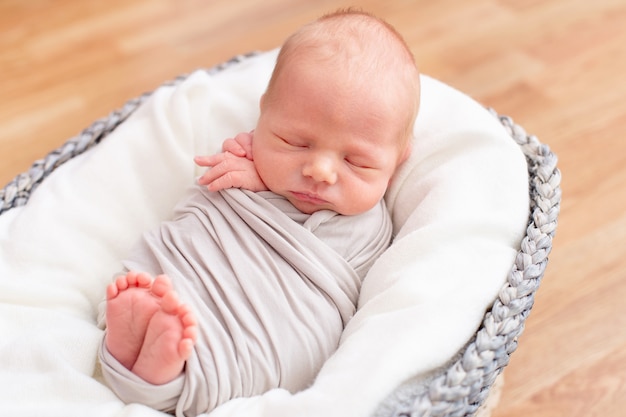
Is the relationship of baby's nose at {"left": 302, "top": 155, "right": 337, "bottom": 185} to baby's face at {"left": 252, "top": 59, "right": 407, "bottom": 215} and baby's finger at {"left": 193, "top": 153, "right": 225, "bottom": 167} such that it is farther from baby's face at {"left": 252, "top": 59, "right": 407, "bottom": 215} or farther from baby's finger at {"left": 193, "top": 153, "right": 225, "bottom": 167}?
baby's finger at {"left": 193, "top": 153, "right": 225, "bottom": 167}

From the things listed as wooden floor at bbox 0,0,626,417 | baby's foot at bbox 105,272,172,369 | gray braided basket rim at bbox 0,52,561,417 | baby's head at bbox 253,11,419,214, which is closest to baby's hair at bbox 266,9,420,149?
baby's head at bbox 253,11,419,214

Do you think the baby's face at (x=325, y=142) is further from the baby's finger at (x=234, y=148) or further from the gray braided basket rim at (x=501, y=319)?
the gray braided basket rim at (x=501, y=319)

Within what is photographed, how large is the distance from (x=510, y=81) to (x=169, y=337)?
1147mm

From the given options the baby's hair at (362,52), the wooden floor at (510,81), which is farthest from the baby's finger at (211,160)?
the wooden floor at (510,81)

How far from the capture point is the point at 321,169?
1052mm

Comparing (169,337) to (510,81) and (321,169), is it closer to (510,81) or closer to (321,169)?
(321,169)

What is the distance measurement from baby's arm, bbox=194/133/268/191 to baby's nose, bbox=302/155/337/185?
107 millimetres

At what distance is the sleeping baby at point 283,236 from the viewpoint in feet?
3.23

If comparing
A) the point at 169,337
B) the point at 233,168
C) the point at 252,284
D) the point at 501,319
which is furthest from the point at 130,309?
the point at 501,319

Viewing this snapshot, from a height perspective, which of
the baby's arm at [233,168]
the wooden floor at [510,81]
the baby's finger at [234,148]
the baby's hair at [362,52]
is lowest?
the wooden floor at [510,81]

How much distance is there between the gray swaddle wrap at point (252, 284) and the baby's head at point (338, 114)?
51 mm

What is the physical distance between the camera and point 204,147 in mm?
1333

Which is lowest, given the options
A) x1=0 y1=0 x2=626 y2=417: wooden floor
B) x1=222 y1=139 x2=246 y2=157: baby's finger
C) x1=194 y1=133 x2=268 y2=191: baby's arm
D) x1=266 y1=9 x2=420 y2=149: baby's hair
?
x1=0 y1=0 x2=626 y2=417: wooden floor

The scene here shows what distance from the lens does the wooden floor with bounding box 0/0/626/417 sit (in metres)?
1.31
